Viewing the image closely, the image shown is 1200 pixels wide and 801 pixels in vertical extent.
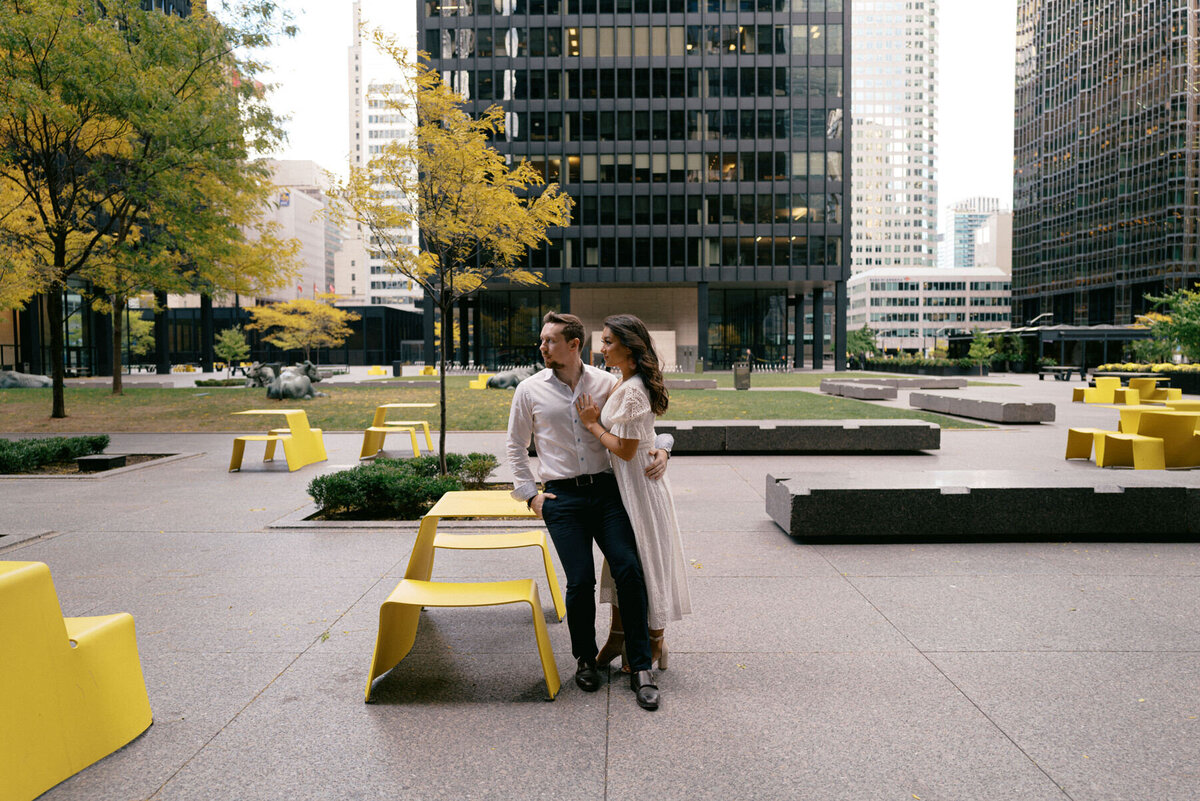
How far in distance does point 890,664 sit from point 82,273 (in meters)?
24.4

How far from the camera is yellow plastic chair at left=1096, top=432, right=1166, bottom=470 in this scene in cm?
1127

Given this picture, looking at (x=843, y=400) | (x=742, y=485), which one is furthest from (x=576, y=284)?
(x=742, y=485)

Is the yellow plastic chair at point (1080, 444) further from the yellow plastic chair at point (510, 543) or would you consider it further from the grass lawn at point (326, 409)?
the yellow plastic chair at point (510, 543)

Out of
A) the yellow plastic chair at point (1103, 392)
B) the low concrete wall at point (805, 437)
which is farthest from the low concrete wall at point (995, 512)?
the yellow plastic chair at point (1103, 392)

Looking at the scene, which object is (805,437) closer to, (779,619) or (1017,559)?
(1017,559)

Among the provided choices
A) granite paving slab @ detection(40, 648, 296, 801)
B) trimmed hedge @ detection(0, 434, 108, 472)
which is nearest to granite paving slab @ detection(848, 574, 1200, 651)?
granite paving slab @ detection(40, 648, 296, 801)

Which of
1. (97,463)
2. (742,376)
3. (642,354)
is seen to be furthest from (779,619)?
(742,376)

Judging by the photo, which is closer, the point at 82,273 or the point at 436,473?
the point at 436,473

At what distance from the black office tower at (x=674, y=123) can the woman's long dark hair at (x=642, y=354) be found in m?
54.9

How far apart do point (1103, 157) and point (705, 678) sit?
106 metres

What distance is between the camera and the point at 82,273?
71.8ft

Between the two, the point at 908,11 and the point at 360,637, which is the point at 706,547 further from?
the point at 908,11

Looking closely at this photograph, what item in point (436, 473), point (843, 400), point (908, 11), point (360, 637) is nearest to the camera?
point (360, 637)

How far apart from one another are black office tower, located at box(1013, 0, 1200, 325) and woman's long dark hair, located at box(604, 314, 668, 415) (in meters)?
90.1
